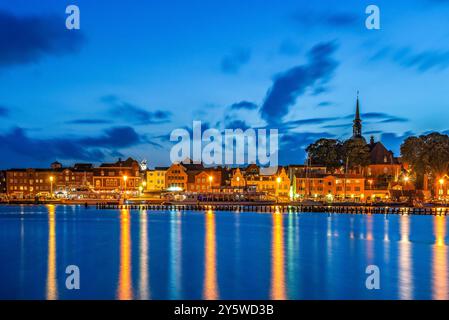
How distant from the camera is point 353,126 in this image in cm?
14388

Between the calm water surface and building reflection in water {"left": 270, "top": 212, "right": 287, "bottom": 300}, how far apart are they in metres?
0.06

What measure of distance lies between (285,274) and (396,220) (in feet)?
153

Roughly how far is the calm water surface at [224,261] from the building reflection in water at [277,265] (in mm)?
64

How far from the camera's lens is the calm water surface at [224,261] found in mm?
27969

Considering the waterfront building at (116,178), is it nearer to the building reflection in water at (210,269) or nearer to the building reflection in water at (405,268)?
the building reflection in water at (210,269)

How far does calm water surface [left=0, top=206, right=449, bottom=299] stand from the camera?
27969 millimetres

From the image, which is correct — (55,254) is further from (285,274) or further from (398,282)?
(398,282)

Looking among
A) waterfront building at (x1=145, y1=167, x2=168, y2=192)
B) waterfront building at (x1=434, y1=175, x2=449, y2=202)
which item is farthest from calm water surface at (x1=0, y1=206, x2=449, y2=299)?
waterfront building at (x1=145, y1=167, x2=168, y2=192)

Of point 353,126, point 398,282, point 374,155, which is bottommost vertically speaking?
point 398,282

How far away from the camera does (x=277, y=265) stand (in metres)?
35.7

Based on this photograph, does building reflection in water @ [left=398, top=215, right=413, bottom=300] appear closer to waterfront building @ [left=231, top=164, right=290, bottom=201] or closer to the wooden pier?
the wooden pier

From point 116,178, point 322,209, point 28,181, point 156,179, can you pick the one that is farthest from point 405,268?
point 28,181

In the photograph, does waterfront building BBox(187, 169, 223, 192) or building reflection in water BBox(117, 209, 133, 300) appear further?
waterfront building BBox(187, 169, 223, 192)
